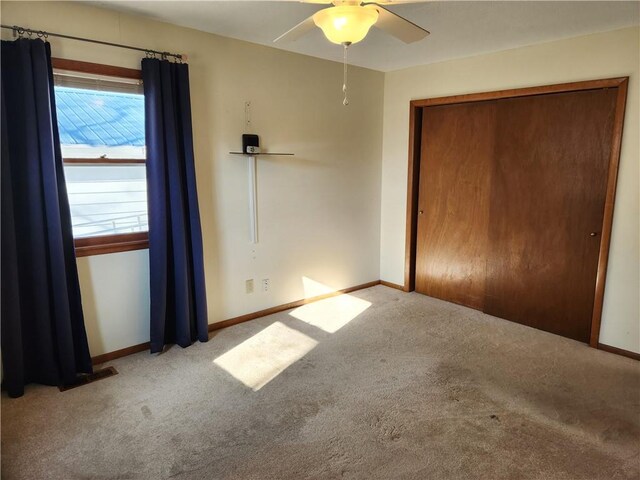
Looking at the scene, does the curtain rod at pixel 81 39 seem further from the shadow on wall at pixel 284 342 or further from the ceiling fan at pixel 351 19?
the shadow on wall at pixel 284 342

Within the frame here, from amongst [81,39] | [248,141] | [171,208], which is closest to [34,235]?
[171,208]

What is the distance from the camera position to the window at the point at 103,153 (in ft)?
8.84

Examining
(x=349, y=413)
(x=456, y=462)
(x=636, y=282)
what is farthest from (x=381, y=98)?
(x=456, y=462)

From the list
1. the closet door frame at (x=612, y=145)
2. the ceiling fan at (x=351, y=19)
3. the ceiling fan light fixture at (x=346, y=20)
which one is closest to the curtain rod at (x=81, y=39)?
the ceiling fan at (x=351, y=19)

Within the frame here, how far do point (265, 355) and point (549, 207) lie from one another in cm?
256

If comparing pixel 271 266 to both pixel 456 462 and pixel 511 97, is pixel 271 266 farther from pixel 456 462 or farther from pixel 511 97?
pixel 511 97

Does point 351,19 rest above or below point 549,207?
above

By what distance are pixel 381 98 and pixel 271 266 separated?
85.3 inches

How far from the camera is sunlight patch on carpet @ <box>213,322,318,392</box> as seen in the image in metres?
2.82

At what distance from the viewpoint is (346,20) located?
1.87 m

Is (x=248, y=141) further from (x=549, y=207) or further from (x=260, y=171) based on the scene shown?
(x=549, y=207)

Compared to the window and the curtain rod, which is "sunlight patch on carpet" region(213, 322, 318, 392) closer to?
the window

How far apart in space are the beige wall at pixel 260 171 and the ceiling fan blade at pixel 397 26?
161 cm

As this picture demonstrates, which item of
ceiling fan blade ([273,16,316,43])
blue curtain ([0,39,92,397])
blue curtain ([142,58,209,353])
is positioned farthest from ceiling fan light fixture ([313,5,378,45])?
blue curtain ([0,39,92,397])
